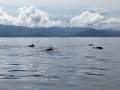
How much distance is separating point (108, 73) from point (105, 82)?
329 inches

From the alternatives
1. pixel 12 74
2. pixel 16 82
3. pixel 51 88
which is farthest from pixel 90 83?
pixel 12 74

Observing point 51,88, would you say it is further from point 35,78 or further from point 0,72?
point 0,72

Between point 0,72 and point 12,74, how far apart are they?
303 centimetres

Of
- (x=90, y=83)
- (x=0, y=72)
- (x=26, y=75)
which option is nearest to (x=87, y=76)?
(x=90, y=83)

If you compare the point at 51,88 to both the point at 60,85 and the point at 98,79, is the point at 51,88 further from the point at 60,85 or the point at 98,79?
the point at 98,79

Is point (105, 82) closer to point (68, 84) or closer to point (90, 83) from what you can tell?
point (90, 83)

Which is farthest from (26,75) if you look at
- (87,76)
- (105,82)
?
(105,82)

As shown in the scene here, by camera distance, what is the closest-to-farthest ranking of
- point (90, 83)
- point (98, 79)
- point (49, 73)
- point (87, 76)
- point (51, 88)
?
point (51, 88) → point (90, 83) → point (98, 79) → point (87, 76) → point (49, 73)

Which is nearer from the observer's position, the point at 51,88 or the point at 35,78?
the point at 51,88

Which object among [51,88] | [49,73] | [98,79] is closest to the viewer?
[51,88]

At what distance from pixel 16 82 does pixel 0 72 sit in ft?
32.2

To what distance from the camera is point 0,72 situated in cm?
4675

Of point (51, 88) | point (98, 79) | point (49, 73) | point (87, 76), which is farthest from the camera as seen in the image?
point (49, 73)

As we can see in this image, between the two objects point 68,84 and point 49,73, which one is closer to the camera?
point 68,84
